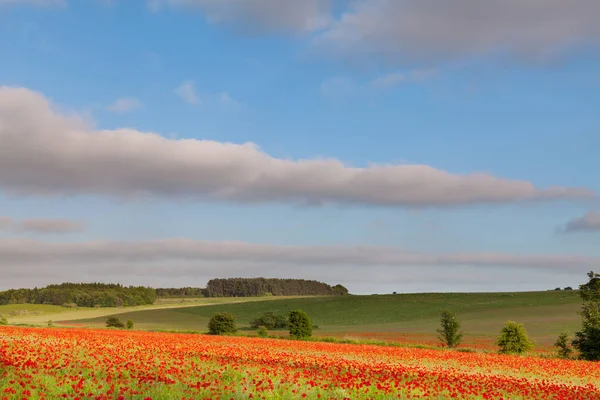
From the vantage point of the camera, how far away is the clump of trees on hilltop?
602ft

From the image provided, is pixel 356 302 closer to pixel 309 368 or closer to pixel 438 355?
pixel 438 355

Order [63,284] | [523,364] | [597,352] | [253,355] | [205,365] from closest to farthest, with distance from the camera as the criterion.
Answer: [205,365] → [253,355] → [523,364] → [597,352] → [63,284]

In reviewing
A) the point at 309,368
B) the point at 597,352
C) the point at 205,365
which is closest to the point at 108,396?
the point at 205,365

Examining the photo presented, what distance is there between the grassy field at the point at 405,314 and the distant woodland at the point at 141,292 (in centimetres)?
3828

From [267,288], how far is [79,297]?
54656 mm

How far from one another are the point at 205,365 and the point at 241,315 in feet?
288

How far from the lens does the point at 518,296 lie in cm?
11400

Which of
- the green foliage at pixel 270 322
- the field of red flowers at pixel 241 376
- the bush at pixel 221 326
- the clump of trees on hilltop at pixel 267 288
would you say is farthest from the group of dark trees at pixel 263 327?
the clump of trees on hilltop at pixel 267 288

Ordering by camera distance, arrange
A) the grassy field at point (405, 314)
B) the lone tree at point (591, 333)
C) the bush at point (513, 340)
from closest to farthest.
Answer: the lone tree at point (591, 333), the bush at point (513, 340), the grassy field at point (405, 314)

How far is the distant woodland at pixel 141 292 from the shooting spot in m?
155

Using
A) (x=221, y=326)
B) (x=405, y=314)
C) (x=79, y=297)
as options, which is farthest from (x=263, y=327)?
(x=79, y=297)

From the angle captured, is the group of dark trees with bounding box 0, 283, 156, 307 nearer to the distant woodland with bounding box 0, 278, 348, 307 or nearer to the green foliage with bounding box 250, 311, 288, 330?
the distant woodland with bounding box 0, 278, 348, 307

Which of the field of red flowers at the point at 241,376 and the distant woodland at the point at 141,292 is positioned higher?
the distant woodland at the point at 141,292

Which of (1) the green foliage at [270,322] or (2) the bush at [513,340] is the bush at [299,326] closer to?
(2) the bush at [513,340]
